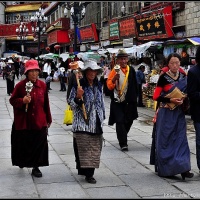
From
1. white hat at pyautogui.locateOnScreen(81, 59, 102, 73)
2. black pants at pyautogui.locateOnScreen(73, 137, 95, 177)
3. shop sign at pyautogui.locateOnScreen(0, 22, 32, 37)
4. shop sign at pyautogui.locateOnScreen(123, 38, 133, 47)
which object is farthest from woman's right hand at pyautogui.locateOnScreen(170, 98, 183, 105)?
shop sign at pyautogui.locateOnScreen(0, 22, 32, 37)

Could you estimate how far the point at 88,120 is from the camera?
5.32m

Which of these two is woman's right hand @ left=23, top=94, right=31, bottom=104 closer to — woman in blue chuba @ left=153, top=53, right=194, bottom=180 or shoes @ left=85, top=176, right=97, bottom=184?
shoes @ left=85, top=176, right=97, bottom=184

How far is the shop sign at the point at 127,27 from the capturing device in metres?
21.2

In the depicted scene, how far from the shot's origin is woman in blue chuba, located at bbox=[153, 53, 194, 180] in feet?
17.5

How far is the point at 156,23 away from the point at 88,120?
13451 millimetres

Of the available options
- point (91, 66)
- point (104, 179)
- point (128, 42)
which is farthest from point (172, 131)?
point (128, 42)

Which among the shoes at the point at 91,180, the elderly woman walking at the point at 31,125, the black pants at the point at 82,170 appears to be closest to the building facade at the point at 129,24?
the elderly woman walking at the point at 31,125

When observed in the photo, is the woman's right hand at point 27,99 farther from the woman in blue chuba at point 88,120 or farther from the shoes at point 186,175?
the shoes at point 186,175

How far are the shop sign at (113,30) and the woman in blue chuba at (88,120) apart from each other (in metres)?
19.1

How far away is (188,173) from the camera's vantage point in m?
5.41

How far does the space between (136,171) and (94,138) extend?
36.9 inches

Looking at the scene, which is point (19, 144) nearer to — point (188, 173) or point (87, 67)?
point (87, 67)

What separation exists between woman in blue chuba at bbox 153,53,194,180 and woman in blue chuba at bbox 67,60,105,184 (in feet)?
2.54

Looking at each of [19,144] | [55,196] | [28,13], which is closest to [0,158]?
[19,144]
